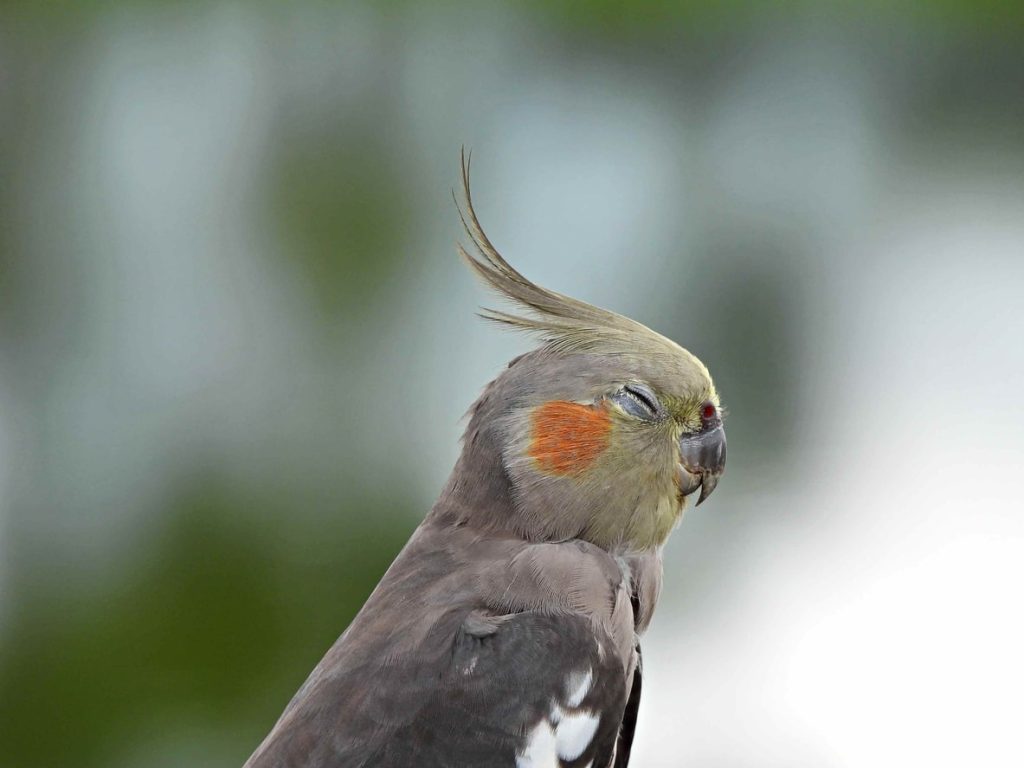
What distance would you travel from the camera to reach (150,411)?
2.84 metres

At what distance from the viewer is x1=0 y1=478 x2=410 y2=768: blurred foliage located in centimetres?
281

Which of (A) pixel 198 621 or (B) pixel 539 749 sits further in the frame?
(A) pixel 198 621

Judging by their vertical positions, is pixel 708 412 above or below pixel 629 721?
above

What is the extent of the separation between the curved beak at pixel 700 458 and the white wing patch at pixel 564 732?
308 mm

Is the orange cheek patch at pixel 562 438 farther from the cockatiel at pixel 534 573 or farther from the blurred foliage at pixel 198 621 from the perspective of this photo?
the blurred foliage at pixel 198 621

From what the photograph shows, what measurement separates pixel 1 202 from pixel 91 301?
1.41ft

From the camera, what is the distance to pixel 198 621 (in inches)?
112

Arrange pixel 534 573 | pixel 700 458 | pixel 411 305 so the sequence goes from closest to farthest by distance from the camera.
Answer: pixel 534 573 → pixel 700 458 → pixel 411 305

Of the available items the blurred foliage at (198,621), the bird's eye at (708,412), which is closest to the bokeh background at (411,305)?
the blurred foliage at (198,621)

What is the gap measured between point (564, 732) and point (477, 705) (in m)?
0.10

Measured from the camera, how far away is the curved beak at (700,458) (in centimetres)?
131

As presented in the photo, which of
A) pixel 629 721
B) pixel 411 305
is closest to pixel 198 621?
pixel 411 305

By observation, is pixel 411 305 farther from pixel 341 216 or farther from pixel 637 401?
pixel 637 401

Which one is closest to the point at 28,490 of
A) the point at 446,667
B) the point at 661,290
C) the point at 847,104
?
the point at 661,290
